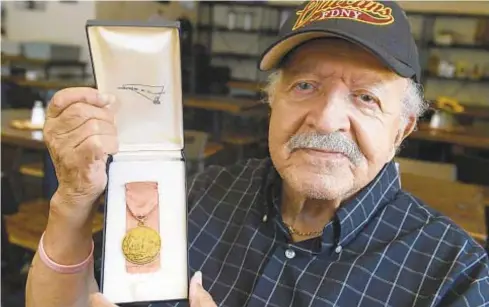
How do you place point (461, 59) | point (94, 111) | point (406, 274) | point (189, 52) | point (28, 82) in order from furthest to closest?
point (189, 52), point (461, 59), point (28, 82), point (406, 274), point (94, 111)

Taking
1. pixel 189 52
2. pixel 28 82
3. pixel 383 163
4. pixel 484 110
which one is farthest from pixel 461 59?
pixel 383 163

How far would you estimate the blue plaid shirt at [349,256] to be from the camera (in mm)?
941

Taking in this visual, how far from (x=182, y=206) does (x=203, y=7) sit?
6898mm

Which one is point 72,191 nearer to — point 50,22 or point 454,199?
point 454,199

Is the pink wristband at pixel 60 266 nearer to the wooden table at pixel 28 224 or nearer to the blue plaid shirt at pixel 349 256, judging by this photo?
the blue plaid shirt at pixel 349 256

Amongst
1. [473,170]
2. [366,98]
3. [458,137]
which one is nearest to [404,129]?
[366,98]

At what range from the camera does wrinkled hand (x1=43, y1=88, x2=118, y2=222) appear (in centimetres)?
83

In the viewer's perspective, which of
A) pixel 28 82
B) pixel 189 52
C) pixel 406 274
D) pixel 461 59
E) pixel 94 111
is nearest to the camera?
pixel 94 111

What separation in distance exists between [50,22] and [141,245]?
6100 mm

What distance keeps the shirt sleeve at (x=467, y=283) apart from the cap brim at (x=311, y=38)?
326mm

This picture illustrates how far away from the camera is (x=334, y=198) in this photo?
1.00 meters

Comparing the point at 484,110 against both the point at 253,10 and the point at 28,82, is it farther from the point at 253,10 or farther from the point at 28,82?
the point at 28,82

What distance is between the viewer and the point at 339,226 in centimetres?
101

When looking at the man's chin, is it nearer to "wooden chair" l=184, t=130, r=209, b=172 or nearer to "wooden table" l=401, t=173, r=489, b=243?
"wooden table" l=401, t=173, r=489, b=243
